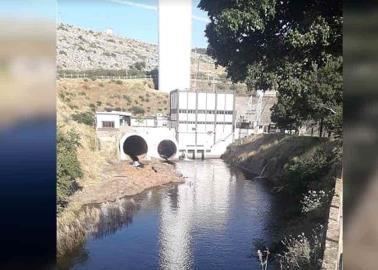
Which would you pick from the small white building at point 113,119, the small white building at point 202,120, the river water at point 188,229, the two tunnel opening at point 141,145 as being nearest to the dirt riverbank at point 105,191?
the river water at point 188,229

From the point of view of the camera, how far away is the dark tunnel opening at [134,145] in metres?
5.13

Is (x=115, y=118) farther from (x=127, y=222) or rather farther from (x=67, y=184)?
(x=127, y=222)

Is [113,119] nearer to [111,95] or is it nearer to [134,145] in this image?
[111,95]

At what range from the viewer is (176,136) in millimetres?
5078

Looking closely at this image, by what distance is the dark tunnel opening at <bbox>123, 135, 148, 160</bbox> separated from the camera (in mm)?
5126

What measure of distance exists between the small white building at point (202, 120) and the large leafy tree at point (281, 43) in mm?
661

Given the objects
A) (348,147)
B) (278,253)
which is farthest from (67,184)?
(348,147)

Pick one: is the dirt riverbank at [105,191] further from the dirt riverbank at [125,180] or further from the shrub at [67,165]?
the shrub at [67,165]

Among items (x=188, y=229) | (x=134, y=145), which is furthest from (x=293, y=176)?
(x=134, y=145)

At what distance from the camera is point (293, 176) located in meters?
6.16

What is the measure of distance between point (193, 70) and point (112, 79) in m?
1.04

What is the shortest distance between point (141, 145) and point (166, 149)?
2.10 ft

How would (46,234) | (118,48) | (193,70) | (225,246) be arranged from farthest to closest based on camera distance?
1. (225,246)
2. (118,48)
3. (193,70)
4. (46,234)

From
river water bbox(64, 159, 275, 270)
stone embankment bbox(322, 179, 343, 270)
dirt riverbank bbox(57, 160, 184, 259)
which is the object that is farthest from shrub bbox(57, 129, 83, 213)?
stone embankment bbox(322, 179, 343, 270)
